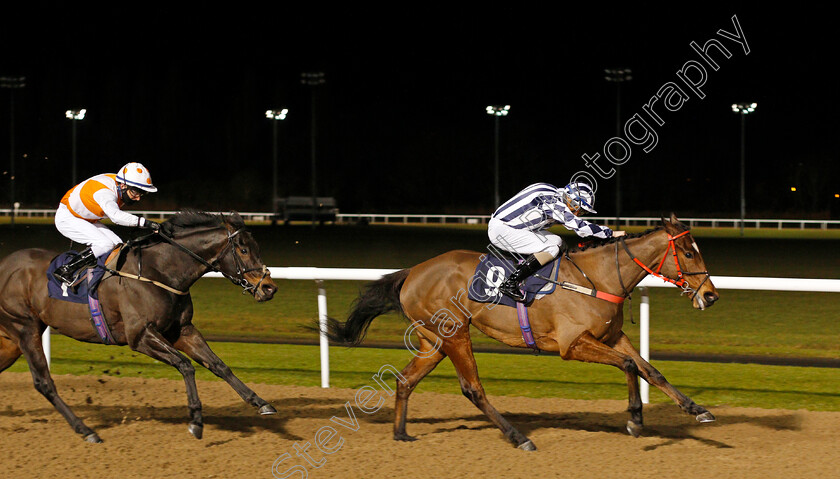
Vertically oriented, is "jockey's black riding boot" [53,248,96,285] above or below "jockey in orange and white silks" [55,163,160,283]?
below

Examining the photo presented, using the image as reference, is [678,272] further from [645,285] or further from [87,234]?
[87,234]


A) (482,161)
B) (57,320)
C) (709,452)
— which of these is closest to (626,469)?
(709,452)

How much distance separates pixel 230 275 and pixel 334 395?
4.72 feet

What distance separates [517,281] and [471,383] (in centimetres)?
62

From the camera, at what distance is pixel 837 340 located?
9406 millimetres

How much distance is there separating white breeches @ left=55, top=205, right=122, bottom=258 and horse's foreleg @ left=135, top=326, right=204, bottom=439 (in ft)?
2.04

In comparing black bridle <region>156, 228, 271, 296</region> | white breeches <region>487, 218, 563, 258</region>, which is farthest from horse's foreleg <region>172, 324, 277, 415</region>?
white breeches <region>487, 218, 563, 258</region>

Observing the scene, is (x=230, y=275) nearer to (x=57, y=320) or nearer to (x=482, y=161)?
(x=57, y=320)

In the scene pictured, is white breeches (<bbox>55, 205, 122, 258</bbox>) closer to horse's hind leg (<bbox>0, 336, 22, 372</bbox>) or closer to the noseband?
horse's hind leg (<bbox>0, 336, 22, 372</bbox>)

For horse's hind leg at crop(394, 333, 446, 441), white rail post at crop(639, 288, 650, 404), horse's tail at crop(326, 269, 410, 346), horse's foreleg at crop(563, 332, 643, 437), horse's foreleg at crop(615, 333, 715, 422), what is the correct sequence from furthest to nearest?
white rail post at crop(639, 288, 650, 404) → horse's tail at crop(326, 269, 410, 346) → horse's hind leg at crop(394, 333, 446, 441) → horse's foreleg at crop(563, 332, 643, 437) → horse's foreleg at crop(615, 333, 715, 422)

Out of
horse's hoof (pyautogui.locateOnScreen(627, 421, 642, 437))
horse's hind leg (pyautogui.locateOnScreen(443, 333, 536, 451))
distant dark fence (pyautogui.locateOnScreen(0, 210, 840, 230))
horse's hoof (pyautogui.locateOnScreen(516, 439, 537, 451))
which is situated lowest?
horse's hoof (pyautogui.locateOnScreen(516, 439, 537, 451))

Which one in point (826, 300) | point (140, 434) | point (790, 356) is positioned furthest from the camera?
point (826, 300)

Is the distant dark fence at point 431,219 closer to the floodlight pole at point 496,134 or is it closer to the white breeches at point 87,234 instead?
the floodlight pole at point 496,134

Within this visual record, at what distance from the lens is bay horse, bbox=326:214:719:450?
16.4ft
